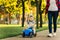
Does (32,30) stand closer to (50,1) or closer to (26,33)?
(26,33)

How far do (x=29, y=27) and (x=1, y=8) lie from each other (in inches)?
959

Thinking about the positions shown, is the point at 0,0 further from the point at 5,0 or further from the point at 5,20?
the point at 5,20

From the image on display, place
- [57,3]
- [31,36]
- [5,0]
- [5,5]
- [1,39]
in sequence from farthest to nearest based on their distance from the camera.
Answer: [5,5] → [5,0] → [57,3] → [31,36] → [1,39]

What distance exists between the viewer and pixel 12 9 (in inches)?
1375

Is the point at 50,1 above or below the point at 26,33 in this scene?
above

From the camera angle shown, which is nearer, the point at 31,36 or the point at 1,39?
the point at 1,39

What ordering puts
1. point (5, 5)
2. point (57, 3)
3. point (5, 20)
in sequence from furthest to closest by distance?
point (5, 20), point (5, 5), point (57, 3)

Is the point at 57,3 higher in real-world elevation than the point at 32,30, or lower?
higher

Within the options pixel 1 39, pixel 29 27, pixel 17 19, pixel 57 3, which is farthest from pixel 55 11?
pixel 17 19

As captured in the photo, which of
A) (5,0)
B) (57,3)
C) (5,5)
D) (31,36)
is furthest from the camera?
(5,5)

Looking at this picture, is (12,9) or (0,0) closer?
(0,0)

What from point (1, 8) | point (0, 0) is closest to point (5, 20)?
point (1, 8)

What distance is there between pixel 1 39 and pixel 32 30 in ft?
5.34

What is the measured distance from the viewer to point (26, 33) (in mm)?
10703
